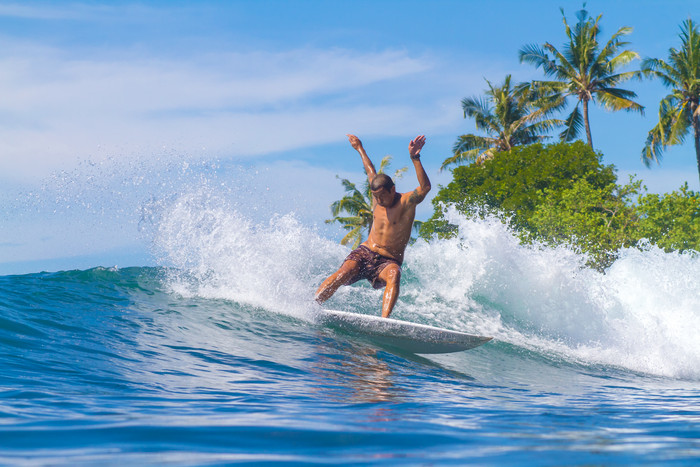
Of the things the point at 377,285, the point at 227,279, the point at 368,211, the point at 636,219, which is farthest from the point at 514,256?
the point at 368,211

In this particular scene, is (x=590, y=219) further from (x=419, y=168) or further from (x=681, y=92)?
(x=419, y=168)

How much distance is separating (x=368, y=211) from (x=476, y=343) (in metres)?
30.9

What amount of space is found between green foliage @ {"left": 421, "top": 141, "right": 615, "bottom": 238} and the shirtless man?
72.1 ft

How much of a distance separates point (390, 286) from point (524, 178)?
24.1 m

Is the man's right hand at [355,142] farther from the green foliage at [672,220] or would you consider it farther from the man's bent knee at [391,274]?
the green foliage at [672,220]

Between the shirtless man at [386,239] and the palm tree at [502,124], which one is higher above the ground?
the palm tree at [502,124]

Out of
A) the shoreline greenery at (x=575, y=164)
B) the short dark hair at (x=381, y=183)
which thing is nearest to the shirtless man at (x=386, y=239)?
the short dark hair at (x=381, y=183)

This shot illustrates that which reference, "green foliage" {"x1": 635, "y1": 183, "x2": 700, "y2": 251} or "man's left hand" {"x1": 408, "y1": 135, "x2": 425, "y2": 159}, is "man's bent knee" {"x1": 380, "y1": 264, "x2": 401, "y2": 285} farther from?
"green foliage" {"x1": 635, "y1": 183, "x2": 700, "y2": 251}

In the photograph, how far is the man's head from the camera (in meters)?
6.71

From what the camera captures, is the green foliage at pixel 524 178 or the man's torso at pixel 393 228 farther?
the green foliage at pixel 524 178

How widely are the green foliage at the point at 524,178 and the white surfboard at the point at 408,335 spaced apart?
2248cm

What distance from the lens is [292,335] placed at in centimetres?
682

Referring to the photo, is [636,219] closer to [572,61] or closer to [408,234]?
[572,61]

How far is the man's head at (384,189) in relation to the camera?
264 inches
